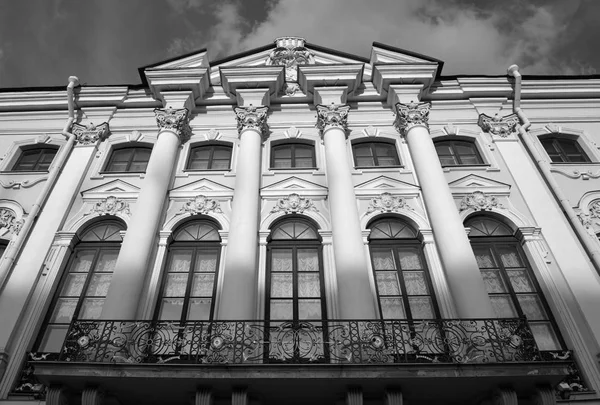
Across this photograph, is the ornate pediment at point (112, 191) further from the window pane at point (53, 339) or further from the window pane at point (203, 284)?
the window pane at point (53, 339)

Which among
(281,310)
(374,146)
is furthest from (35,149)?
(374,146)

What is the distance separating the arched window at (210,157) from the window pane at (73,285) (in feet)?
12.8

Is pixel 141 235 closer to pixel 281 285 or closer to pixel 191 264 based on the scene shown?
pixel 191 264

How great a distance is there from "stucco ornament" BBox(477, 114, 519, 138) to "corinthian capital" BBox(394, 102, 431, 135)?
5.50 feet

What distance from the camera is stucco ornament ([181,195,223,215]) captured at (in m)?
11.3

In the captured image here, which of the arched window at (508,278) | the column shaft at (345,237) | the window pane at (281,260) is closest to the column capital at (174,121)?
the column shaft at (345,237)

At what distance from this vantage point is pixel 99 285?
1023 cm

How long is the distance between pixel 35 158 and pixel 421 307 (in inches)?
443

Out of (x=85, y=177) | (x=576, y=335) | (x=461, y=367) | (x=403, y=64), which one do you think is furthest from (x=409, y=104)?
(x=85, y=177)

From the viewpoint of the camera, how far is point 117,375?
7.06 meters

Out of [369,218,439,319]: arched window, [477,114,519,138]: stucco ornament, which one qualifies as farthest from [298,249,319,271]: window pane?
[477,114,519,138]: stucco ornament

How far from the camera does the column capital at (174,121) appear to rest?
12930 mm

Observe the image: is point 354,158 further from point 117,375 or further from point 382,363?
point 117,375

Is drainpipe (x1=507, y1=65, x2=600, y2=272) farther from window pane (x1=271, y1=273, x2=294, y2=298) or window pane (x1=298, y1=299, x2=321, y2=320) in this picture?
window pane (x1=271, y1=273, x2=294, y2=298)
